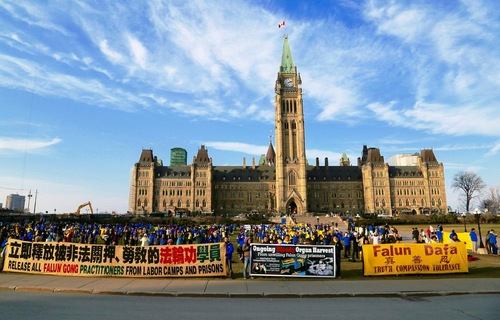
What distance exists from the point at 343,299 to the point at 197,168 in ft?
354

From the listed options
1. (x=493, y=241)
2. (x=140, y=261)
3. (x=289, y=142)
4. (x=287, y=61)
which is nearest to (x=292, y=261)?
(x=140, y=261)

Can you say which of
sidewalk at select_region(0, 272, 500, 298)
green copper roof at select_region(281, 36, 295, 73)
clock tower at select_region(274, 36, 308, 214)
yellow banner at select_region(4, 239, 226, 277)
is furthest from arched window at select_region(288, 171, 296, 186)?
yellow banner at select_region(4, 239, 226, 277)

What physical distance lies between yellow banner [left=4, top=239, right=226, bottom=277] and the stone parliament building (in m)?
90.9

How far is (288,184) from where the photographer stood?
108m

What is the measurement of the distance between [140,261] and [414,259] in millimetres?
13906

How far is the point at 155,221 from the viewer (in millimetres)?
69125

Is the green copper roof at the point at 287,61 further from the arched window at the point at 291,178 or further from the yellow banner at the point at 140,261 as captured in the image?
the yellow banner at the point at 140,261

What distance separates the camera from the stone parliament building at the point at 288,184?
111 m

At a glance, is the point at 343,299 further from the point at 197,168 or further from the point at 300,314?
the point at 197,168

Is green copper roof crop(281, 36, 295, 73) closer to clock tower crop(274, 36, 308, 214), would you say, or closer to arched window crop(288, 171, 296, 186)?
clock tower crop(274, 36, 308, 214)

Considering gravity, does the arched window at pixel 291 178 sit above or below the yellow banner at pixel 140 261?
above

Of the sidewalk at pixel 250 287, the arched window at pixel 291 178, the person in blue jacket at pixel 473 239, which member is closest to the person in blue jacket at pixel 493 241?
the person in blue jacket at pixel 473 239

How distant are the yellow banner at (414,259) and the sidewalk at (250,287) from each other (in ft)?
4.37

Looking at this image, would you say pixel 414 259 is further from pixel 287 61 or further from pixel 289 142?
pixel 287 61
